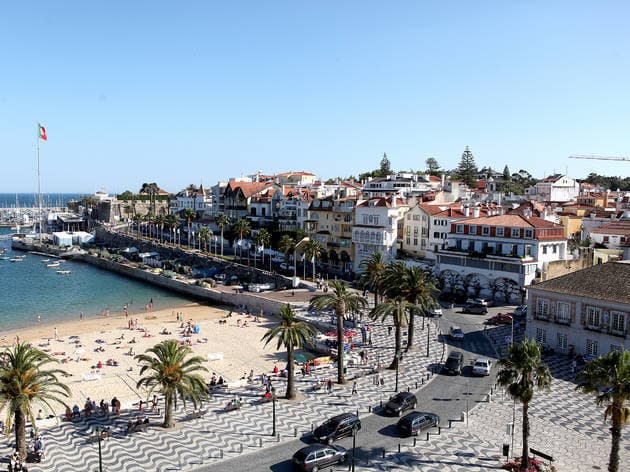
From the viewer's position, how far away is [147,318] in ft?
227

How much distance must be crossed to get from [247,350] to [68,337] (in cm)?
2111

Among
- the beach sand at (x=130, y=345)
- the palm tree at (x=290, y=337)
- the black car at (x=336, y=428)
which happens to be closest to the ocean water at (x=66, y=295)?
the beach sand at (x=130, y=345)

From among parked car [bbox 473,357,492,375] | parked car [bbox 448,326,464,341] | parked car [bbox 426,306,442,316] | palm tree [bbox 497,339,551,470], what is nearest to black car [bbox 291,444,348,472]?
palm tree [bbox 497,339,551,470]

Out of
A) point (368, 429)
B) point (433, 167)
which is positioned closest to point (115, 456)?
point (368, 429)

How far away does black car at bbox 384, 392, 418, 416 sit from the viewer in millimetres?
31516

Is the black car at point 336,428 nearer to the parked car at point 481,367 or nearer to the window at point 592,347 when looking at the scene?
the parked car at point 481,367

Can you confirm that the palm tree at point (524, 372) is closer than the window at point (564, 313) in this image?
Yes

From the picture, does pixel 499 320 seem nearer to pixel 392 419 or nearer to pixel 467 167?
pixel 392 419

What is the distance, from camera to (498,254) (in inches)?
2494

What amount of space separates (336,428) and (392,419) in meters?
4.57

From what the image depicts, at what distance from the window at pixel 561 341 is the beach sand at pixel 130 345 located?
2325 centimetres

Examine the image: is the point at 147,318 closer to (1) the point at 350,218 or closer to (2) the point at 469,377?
(1) the point at 350,218

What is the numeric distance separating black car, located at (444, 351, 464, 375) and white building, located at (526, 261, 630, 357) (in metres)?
9.46

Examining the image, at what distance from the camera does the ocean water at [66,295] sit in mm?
71688
